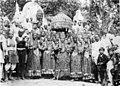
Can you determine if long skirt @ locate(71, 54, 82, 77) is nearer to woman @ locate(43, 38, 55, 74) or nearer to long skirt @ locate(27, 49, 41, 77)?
woman @ locate(43, 38, 55, 74)

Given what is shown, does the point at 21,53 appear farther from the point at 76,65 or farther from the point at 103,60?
the point at 103,60

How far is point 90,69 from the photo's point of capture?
27.0 ft

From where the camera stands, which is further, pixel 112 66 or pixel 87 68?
pixel 87 68

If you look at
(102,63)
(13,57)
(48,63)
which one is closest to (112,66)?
(102,63)

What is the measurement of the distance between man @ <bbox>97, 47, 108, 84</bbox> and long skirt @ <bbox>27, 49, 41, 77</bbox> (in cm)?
151

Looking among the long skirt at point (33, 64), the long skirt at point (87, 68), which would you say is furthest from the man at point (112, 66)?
the long skirt at point (33, 64)

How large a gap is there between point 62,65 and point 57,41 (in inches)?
23.6

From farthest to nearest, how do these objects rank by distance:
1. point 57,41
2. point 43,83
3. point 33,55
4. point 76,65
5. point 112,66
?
point 33,55 < point 57,41 < point 76,65 < point 43,83 < point 112,66

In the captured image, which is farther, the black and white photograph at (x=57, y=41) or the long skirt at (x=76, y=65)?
the long skirt at (x=76, y=65)

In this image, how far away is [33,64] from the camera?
8594 millimetres

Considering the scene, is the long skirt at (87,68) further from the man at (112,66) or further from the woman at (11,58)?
the woman at (11,58)

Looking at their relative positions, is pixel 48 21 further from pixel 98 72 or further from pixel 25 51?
pixel 98 72

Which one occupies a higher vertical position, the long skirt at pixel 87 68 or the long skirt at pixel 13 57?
the long skirt at pixel 13 57

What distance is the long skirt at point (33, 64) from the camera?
8.54 meters
